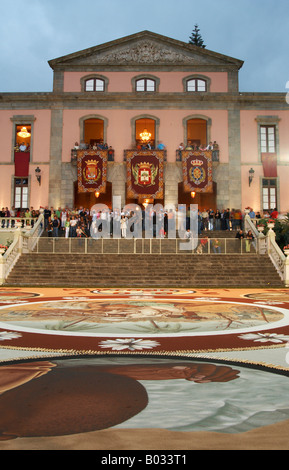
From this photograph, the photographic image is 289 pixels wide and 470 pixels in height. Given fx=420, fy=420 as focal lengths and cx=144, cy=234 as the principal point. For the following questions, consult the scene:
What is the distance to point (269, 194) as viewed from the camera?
28219 millimetres

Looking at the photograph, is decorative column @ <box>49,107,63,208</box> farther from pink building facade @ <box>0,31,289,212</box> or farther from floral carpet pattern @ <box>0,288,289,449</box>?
floral carpet pattern @ <box>0,288,289,449</box>

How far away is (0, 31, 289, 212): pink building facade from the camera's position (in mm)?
28078

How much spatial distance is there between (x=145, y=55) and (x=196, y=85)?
416cm

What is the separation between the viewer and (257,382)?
320cm

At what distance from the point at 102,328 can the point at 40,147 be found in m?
24.8

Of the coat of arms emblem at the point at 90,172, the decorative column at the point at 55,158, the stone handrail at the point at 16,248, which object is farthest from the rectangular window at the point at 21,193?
the stone handrail at the point at 16,248

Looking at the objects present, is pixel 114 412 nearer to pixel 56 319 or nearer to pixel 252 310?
pixel 56 319

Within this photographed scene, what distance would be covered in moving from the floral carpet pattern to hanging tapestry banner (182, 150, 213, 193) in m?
21.5

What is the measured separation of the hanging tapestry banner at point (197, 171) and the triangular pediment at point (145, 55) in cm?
674

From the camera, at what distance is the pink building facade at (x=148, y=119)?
28078 mm

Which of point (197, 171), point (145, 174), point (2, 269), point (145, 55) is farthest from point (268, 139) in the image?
point (2, 269)

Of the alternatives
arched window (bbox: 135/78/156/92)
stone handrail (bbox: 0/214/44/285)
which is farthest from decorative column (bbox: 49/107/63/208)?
stone handrail (bbox: 0/214/44/285)

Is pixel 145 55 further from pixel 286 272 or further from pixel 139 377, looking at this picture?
pixel 139 377
